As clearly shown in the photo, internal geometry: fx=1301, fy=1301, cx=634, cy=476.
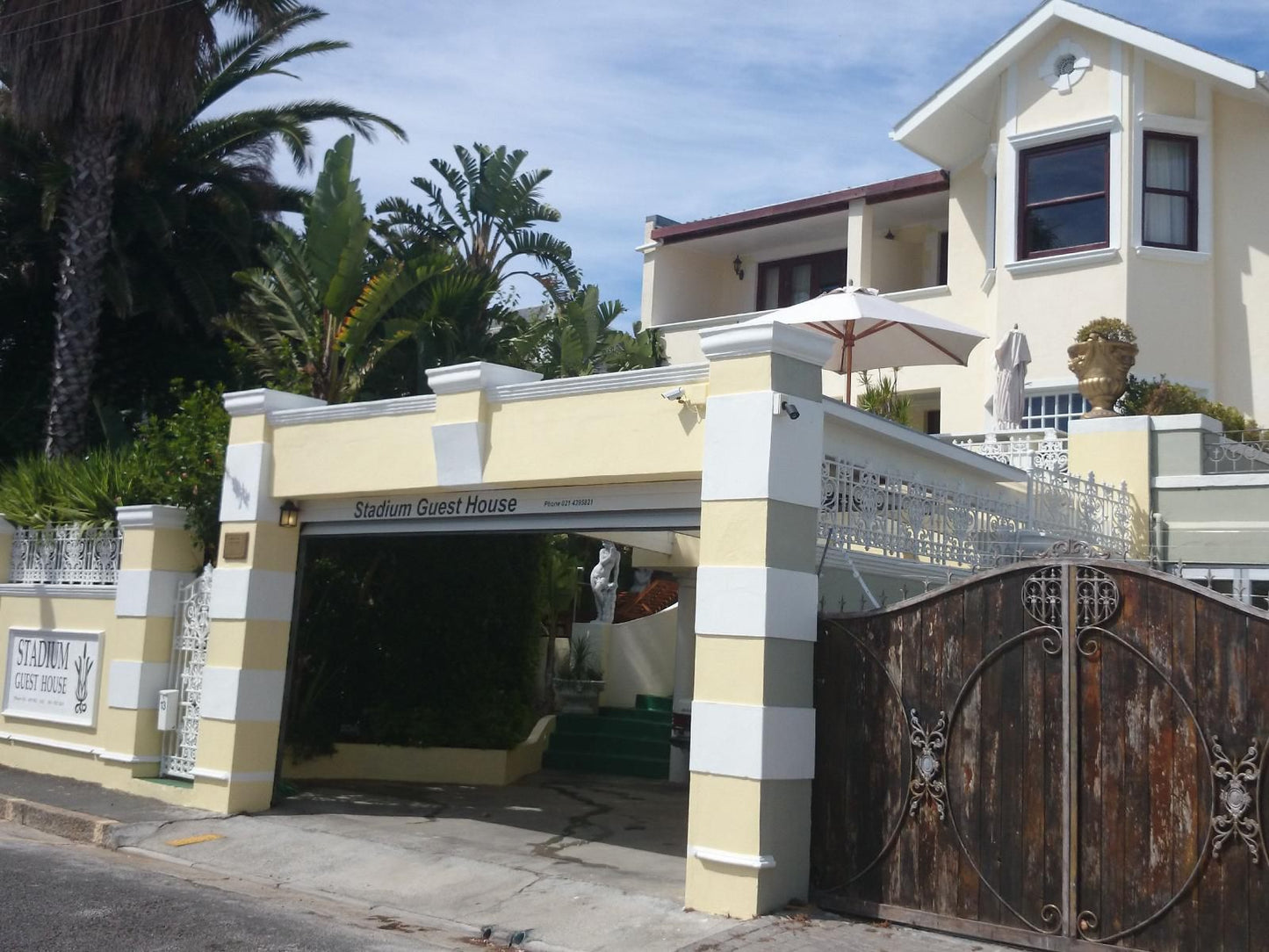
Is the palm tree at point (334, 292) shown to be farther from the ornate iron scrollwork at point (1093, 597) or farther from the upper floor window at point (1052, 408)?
the ornate iron scrollwork at point (1093, 597)

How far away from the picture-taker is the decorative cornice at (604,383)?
8.88m

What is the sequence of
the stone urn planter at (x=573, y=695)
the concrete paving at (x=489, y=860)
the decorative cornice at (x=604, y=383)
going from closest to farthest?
the concrete paving at (x=489, y=860)
the decorative cornice at (x=604, y=383)
the stone urn planter at (x=573, y=695)

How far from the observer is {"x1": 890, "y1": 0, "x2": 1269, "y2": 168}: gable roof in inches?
700

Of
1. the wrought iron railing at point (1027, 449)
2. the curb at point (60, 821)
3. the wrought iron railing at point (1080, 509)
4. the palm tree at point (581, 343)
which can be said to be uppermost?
the palm tree at point (581, 343)

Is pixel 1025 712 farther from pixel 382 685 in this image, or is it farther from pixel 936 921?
pixel 382 685

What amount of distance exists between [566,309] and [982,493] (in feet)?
39.3

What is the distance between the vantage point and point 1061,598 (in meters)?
7.51

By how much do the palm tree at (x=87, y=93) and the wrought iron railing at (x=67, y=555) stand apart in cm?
377

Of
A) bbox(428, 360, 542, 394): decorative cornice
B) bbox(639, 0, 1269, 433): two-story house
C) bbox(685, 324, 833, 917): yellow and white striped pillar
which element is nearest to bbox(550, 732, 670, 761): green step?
bbox(639, 0, 1269, 433): two-story house

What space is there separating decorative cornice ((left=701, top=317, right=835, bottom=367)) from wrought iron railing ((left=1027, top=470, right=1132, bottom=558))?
11.7 feet

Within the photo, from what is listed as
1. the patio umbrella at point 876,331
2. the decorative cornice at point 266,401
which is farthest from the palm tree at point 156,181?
the patio umbrella at point 876,331

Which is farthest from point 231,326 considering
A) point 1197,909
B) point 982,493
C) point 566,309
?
point 1197,909

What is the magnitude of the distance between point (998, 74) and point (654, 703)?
1079 cm

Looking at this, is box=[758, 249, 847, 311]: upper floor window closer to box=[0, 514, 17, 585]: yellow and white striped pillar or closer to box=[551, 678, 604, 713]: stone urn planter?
box=[551, 678, 604, 713]: stone urn planter
